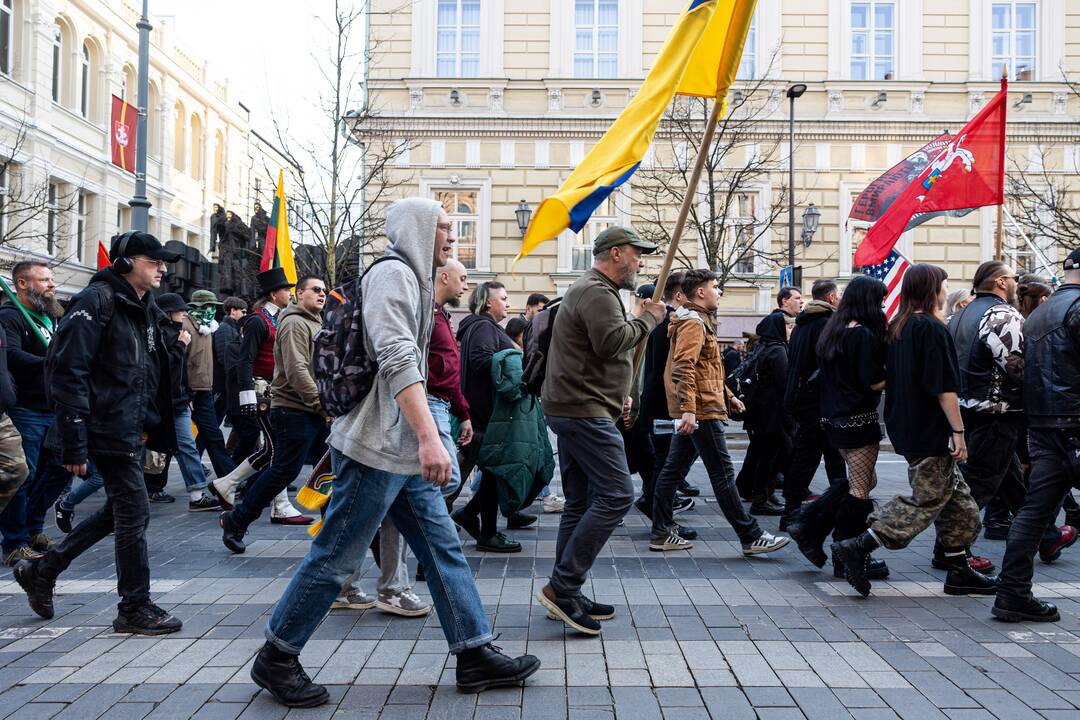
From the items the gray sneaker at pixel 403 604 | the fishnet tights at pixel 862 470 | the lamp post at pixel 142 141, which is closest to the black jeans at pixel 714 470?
the fishnet tights at pixel 862 470

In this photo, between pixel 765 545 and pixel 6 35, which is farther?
pixel 6 35

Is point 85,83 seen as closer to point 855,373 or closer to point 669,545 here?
point 669,545

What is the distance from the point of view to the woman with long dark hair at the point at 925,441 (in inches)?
214

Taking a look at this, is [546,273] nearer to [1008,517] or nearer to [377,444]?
[1008,517]

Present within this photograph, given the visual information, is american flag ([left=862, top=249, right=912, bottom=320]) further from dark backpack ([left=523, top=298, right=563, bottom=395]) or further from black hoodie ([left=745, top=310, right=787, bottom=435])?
dark backpack ([left=523, top=298, right=563, bottom=395])

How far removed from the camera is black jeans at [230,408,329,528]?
21.8ft

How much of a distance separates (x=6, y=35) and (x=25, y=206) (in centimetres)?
669

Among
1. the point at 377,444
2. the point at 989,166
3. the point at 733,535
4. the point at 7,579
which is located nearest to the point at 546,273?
the point at 989,166

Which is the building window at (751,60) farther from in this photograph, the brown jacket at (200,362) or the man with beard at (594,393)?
the man with beard at (594,393)

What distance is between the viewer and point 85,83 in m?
30.5

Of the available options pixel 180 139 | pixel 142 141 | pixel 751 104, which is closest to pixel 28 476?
pixel 142 141

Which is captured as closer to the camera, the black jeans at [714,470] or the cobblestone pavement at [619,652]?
the cobblestone pavement at [619,652]

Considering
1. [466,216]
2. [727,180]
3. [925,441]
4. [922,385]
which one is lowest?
[925,441]

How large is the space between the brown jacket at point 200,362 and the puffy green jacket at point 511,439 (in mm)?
4332
